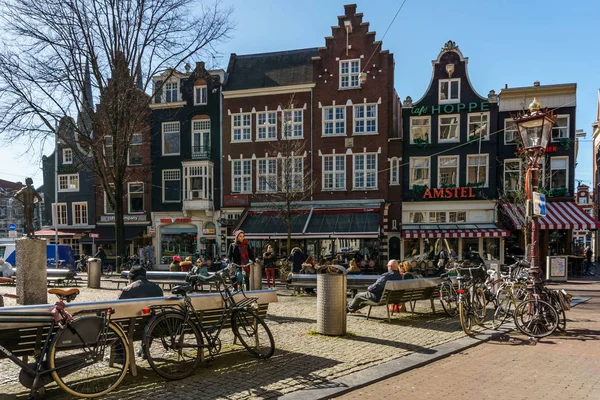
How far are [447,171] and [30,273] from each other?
2170cm

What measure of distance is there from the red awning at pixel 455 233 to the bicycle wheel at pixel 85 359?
2135 cm

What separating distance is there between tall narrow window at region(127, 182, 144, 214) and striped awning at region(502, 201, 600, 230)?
75.8ft

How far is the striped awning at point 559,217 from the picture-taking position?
22688mm

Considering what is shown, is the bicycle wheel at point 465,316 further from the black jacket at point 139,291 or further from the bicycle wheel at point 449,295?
the black jacket at point 139,291

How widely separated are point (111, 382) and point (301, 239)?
68.3ft

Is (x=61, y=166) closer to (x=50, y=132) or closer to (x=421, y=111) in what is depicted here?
(x=50, y=132)

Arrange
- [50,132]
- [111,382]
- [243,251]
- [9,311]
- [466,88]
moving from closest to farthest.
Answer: [9,311], [111,382], [243,251], [50,132], [466,88]

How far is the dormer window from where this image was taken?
86.8 ft

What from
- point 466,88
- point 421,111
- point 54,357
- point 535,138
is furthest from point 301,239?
point 54,357

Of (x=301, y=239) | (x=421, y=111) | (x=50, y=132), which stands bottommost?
(x=301, y=239)

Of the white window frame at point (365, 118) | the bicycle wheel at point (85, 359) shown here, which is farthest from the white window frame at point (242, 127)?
the bicycle wheel at point (85, 359)

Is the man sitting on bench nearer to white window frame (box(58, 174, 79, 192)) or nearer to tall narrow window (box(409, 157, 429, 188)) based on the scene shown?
tall narrow window (box(409, 157, 429, 188))

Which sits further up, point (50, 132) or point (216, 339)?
point (50, 132)

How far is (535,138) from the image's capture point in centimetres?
888
